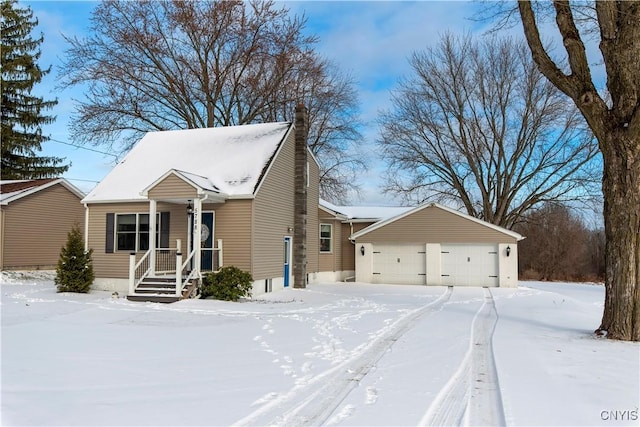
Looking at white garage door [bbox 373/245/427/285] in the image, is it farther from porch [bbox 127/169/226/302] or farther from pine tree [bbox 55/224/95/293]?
pine tree [bbox 55/224/95/293]

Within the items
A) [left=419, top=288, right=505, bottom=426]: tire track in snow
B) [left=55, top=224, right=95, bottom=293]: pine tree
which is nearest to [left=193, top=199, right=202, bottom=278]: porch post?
[left=55, top=224, right=95, bottom=293]: pine tree

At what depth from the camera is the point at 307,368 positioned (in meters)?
6.22

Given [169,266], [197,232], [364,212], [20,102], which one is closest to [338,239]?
[364,212]

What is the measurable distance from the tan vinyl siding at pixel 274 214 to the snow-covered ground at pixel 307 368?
11.6 ft

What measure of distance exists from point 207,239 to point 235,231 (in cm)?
102

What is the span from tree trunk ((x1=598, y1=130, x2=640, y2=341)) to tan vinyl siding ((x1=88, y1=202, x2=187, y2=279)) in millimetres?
11676

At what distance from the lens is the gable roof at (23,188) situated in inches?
764

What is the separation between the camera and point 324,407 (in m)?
4.64

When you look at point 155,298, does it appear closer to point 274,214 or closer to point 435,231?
point 274,214

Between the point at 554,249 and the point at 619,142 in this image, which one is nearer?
the point at 619,142

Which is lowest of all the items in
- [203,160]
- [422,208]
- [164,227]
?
→ [164,227]

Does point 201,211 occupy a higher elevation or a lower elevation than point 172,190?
lower

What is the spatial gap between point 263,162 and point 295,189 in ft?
8.81

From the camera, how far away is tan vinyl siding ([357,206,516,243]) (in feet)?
67.7
